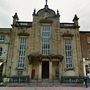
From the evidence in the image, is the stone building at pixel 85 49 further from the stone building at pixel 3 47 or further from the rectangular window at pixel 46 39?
the stone building at pixel 3 47

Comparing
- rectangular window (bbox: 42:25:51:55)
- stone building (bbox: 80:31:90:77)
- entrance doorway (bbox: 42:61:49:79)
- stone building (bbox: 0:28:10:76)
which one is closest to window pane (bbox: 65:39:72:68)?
stone building (bbox: 80:31:90:77)

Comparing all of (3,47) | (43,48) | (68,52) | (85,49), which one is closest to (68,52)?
(68,52)

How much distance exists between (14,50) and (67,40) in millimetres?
10527

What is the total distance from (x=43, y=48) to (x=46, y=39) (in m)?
2.05

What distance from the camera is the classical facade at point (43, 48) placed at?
104ft

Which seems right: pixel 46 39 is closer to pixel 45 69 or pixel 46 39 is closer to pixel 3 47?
pixel 45 69

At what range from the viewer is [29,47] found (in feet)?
110

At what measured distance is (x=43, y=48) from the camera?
33.5 meters

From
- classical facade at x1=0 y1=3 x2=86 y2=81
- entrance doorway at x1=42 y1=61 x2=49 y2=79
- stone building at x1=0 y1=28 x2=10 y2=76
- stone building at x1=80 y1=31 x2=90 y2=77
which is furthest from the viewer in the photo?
stone building at x1=80 y1=31 x2=90 y2=77

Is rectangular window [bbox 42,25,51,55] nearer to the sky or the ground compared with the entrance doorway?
nearer to the sky

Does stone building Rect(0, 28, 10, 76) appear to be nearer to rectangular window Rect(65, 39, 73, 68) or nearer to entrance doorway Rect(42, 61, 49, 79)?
entrance doorway Rect(42, 61, 49, 79)

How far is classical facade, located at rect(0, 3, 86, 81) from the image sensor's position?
1251 inches

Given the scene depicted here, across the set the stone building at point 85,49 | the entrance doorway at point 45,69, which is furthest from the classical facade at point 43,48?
the stone building at point 85,49

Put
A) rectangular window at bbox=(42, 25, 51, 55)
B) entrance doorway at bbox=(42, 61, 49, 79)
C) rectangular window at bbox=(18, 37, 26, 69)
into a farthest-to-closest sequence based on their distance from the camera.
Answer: rectangular window at bbox=(42, 25, 51, 55) < rectangular window at bbox=(18, 37, 26, 69) < entrance doorway at bbox=(42, 61, 49, 79)
